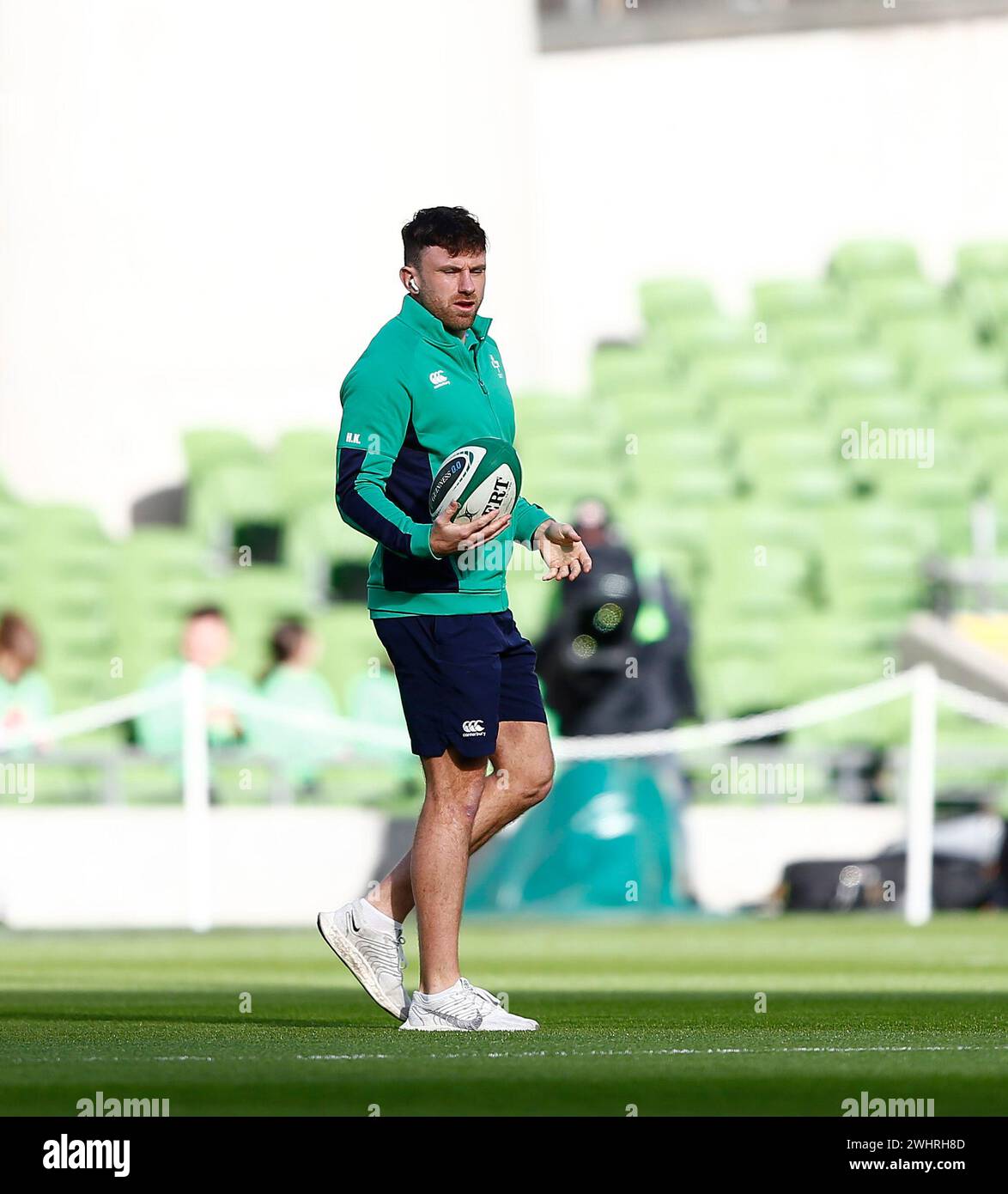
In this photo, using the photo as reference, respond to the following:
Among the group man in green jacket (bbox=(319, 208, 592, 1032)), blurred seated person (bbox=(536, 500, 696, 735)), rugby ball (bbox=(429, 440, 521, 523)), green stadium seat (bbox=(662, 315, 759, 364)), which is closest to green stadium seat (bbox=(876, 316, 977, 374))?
green stadium seat (bbox=(662, 315, 759, 364))

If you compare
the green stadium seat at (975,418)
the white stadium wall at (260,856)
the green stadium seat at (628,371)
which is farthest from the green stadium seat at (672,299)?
the white stadium wall at (260,856)

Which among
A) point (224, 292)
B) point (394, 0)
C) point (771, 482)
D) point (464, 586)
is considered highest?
point (394, 0)

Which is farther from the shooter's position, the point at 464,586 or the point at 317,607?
the point at 317,607

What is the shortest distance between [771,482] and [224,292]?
413cm

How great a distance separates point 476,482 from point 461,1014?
4.33ft

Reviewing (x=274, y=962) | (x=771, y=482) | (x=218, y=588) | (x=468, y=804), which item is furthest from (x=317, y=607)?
(x=468, y=804)

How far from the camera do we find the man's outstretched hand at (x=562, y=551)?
6.03 metres

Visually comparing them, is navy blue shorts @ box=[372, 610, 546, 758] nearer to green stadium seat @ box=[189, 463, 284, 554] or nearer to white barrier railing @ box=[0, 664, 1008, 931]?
white barrier railing @ box=[0, 664, 1008, 931]

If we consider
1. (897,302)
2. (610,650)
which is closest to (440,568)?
(610,650)

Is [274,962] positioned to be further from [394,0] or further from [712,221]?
[712,221]

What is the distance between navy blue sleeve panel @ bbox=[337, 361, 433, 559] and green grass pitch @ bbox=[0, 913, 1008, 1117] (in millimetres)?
1238

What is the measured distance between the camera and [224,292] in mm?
17797

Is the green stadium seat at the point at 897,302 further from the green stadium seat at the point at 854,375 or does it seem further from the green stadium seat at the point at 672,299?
the green stadium seat at the point at 672,299

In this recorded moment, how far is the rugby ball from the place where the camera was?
582 centimetres
